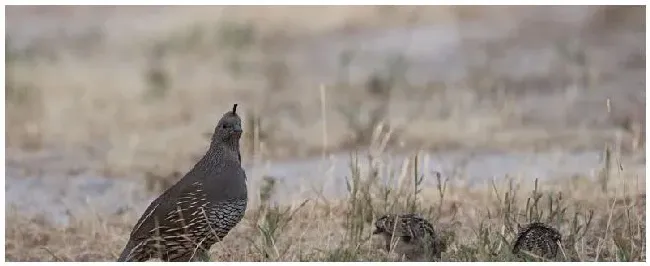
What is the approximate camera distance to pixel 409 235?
516cm

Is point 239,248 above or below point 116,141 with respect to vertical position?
below

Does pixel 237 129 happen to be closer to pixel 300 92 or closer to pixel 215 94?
pixel 215 94

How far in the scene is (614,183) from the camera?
539 cm

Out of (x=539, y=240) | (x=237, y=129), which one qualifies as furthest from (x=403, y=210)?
(x=237, y=129)

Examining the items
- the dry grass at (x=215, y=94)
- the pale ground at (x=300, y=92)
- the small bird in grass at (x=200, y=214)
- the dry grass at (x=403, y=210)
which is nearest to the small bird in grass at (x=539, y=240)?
the dry grass at (x=403, y=210)

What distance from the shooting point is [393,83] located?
5.41 metres

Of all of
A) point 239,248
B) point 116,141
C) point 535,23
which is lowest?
point 239,248

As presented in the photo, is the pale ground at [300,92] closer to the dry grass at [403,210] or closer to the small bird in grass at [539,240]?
the dry grass at [403,210]

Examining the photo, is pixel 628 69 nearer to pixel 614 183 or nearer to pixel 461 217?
pixel 614 183

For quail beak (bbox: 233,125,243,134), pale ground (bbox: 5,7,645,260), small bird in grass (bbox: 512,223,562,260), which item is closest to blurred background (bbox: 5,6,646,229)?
pale ground (bbox: 5,7,645,260)

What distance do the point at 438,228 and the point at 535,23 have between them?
70 centimetres

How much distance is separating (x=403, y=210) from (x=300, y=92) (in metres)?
0.51

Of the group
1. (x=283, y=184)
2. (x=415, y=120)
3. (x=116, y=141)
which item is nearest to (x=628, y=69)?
(x=415, y=120)

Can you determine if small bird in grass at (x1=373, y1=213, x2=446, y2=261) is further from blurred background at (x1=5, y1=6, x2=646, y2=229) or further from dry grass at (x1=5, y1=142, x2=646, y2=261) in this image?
blurred background at (x1=5, y1=6, x2=646, y2=229)
